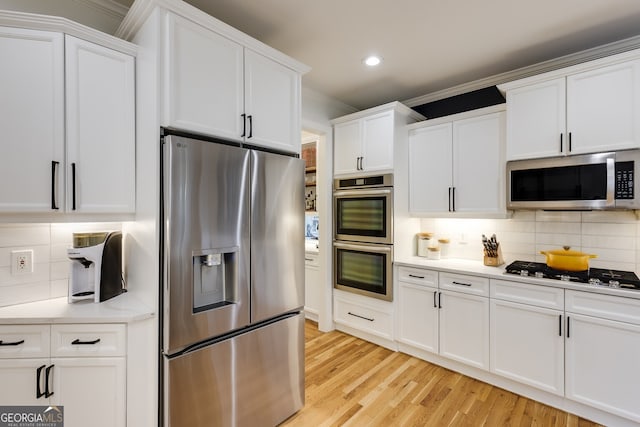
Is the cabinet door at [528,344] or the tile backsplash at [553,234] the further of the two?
the tile backsplash at [553,234]

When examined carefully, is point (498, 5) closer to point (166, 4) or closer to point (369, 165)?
point (369, 165)

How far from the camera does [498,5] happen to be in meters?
1.92

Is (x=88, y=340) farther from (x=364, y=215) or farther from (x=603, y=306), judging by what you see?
(x=603, y=306)

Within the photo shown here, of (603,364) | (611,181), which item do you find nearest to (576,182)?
(611,181)

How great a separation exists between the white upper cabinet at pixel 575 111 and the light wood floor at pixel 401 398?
1.91 m

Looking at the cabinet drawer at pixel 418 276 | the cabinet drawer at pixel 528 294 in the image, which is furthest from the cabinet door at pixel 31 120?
the cabinet drawer at pixel 528 294

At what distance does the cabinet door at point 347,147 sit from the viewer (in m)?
3.28

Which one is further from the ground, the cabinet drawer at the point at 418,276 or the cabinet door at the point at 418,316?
the cabinet drawer at the point at 418,276

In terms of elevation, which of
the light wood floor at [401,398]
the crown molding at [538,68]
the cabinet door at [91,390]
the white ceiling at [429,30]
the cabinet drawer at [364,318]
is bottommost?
the light wood floor at [401,398]

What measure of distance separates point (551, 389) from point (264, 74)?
2.99 m

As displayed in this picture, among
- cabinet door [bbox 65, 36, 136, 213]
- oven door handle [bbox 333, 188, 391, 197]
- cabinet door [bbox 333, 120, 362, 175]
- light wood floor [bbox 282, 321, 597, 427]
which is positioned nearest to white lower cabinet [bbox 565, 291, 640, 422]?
light wood floor [bbox 282, 321, 597, 427]

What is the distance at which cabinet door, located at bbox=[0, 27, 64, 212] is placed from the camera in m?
1.39

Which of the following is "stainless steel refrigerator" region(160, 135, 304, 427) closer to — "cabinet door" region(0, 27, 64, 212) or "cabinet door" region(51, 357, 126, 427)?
"cabinet door" region(51, 357, 126, 427)

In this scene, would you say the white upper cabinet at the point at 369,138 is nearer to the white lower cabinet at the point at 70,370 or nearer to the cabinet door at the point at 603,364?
the cabinet door at the point at 603,364
